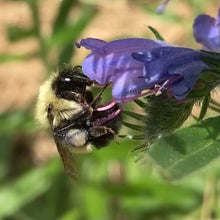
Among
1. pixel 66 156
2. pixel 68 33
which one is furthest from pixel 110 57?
pixel 68 33

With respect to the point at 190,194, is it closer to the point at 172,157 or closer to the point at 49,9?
the point at 172,157

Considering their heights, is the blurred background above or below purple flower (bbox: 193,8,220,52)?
below

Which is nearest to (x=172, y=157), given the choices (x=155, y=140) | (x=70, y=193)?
(x=155, y=140)

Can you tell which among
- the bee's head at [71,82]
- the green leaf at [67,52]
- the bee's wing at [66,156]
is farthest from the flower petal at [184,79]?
the green leaf at [67,52]

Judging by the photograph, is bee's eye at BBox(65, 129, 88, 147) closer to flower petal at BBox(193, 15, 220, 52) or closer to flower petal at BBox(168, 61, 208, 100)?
flower petal at BBox(168, 61, 208, 100)

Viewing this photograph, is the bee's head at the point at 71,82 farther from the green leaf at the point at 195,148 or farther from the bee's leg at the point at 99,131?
the green leaf at the point at 195,148

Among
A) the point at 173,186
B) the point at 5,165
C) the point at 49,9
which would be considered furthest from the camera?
the point at 49,9

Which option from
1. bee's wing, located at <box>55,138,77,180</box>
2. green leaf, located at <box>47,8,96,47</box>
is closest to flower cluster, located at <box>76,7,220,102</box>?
bee's wing, located at <box>55,138,77,180</box>
